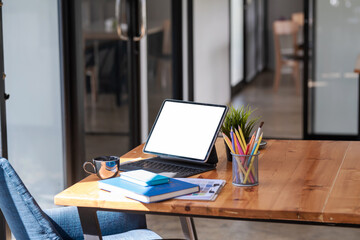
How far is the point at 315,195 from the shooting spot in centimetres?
176

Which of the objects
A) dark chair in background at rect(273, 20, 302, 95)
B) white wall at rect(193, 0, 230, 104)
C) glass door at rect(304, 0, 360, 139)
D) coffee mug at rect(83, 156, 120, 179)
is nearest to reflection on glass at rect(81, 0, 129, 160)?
white wall at rect(193, 0, 230, 104)

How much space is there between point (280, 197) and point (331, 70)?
4.51 meters

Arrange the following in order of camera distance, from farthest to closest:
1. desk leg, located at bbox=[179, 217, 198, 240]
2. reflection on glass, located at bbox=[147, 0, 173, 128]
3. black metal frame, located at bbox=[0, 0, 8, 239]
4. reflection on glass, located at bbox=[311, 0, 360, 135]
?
reflection on glass, located at bbox=[311, 0, 360, 135], reflection on glass, located at bbox=[147, 0, 173, 128], black metal frame, located at bbox=[0, 0, 8, 239], desk leg, located at bbox=[179, 217, 198, 240]

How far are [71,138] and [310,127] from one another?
10.7ft

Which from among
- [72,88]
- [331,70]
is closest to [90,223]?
[72,88]

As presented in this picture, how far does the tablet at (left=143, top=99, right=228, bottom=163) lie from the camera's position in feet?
7.00

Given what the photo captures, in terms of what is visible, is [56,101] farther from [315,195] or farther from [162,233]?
[315,195]

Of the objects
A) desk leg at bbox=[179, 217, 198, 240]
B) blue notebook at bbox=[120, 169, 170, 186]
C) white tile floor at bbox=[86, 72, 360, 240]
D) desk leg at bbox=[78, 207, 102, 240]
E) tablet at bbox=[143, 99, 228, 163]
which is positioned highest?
tablet at bbox=[143, 99, 228, 163]

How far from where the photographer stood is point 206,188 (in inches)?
72.1

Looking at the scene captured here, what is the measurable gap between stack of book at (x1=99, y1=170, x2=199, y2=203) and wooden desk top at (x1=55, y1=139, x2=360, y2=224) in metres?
0.02

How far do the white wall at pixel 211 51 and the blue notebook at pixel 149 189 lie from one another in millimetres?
4384

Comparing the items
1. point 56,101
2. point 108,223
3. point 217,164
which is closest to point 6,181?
point 108,223

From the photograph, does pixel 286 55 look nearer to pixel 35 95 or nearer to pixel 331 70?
pixel 331 70

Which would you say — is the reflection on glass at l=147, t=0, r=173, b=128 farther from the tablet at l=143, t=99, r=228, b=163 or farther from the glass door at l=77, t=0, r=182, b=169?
the tablet at l=143, t=99, r=228, b=163
